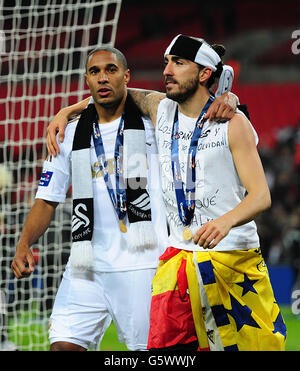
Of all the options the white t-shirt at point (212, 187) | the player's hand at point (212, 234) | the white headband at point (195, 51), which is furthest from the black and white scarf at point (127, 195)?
the player's hand at point (212, 234)

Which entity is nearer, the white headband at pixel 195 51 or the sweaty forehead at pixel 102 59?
the white headband at pixel 195 51

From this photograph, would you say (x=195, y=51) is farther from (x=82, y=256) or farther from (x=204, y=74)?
(x=82, y=256)

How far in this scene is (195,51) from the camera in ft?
11.0

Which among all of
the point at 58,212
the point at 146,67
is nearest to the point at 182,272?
the point at 58,212

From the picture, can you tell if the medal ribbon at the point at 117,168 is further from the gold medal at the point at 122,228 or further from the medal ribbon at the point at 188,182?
the medal ribbon at the point at 188,182

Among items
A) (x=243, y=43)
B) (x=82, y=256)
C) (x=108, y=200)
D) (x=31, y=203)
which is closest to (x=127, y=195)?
(x=108, y=200)

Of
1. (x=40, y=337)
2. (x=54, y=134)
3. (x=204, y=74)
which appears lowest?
(x=40, y=337)

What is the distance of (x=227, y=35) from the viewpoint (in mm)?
18000

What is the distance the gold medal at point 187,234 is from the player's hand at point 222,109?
532mm

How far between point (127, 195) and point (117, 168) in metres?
0.15

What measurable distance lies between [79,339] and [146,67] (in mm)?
15279

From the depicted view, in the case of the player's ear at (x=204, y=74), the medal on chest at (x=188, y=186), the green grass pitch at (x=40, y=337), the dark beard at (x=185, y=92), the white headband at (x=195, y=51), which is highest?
the white headband at (x=195, y=51)

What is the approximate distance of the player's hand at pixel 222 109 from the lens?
3225 mm

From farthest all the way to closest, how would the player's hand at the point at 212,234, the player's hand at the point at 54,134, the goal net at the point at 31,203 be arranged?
the goal net at the point at 31,203 → the player's hand at the point at 54,134 → the player's hand at the point at 212,234
